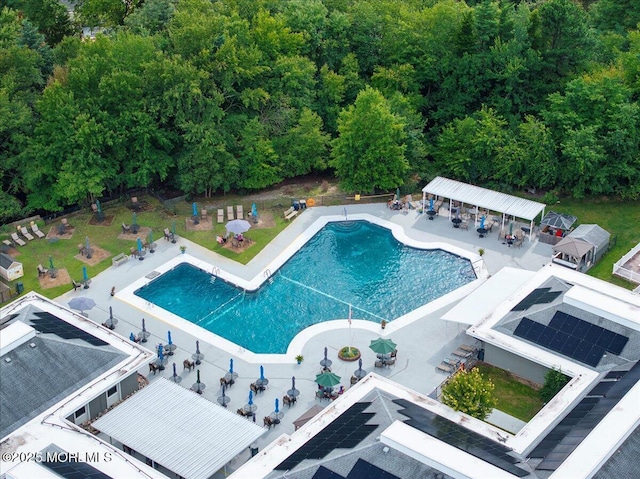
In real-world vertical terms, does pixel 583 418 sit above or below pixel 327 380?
above

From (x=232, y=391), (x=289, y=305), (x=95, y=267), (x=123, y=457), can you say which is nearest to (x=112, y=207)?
(x=95, y=267)

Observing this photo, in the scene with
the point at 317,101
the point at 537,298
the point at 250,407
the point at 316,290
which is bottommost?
the point at 250,407

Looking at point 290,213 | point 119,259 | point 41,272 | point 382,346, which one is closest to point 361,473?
point 382,346

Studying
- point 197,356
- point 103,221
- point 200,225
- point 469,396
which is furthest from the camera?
point 103,221

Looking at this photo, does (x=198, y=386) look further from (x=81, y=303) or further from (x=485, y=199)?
(x=485, y=199)

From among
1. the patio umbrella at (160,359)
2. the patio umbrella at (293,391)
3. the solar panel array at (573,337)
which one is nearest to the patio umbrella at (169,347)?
the patio umbrella at (160,359)

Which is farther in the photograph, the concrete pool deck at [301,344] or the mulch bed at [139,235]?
the mulch bed at [139,235]

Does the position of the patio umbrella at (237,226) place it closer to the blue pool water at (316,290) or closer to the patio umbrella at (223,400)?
the blue pool water at (316,290)
